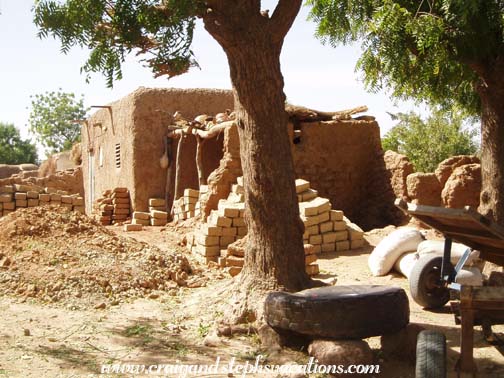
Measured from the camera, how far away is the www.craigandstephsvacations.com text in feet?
15.1

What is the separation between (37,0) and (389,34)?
414 cm

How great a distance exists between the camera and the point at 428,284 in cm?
623

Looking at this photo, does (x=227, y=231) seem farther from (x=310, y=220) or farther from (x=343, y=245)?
(x=343, y=245)

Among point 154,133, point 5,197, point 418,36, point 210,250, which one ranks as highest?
point 418,36

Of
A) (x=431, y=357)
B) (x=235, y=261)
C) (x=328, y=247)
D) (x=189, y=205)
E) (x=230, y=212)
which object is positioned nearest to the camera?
(x=431, y=357)

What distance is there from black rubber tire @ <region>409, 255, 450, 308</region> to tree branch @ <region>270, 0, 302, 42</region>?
2677mm

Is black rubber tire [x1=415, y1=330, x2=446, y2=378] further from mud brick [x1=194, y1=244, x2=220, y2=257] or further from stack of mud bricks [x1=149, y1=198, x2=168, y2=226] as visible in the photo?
stack of mud bricks [x1=149, y1=198, x2=168, y2=226]

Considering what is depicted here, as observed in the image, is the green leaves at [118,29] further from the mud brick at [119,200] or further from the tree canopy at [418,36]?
the mud brick at [119,200]

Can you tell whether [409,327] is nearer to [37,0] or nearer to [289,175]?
[289,175]

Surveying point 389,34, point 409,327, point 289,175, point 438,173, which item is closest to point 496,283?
point 409,327

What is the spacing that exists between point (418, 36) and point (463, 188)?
489 cm

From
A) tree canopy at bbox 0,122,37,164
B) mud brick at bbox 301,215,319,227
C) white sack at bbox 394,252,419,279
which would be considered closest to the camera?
white sack at bbox 394,252,419,279

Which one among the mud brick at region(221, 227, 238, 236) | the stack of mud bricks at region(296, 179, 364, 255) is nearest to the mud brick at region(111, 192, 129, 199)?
the mud brick at region(221, 227, 238, 236)

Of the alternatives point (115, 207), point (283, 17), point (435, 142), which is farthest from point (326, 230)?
point (435, 142)
